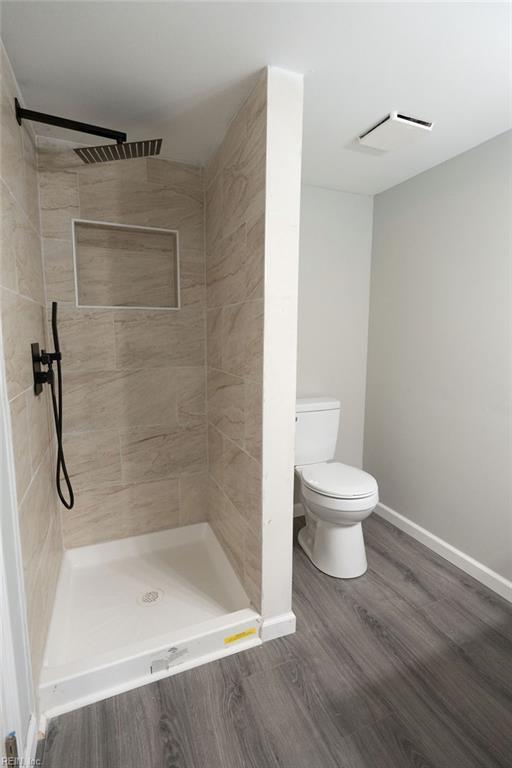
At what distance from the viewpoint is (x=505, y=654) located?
1484mm

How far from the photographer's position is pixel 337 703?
129cm

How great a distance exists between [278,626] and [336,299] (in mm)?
1971

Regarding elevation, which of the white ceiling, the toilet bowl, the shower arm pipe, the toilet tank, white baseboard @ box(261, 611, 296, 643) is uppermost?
the white ceiling

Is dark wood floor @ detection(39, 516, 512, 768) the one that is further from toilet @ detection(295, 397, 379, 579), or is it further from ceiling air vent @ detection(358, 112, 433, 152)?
ceiling air vent @ detection(358, 112, 433, 152)

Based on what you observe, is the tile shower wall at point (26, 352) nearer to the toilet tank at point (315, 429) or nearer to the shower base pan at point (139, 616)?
the shower base pan at point (139, 616)

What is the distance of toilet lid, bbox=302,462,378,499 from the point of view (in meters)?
1.85

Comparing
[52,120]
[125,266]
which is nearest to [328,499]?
[125,266]

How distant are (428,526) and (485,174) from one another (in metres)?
2.01

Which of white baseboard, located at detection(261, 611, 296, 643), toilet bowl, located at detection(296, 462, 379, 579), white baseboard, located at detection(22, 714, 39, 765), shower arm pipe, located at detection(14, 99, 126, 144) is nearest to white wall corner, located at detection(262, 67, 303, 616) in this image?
white baseboard, located at detection(261, 611, 296, 643)

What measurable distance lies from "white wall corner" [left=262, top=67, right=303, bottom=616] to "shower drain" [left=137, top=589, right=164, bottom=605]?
60 centimetres

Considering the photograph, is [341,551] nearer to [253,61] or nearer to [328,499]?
[328,499]

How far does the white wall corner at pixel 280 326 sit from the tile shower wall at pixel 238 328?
36mm

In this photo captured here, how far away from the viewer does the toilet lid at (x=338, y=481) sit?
6.07ft

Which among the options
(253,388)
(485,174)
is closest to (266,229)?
(253,388)
